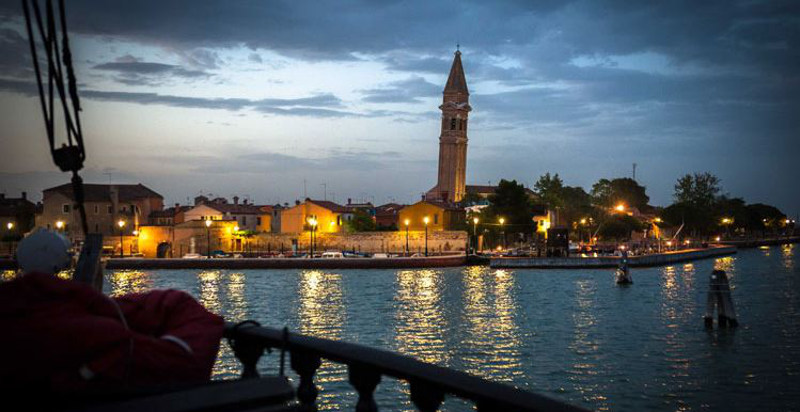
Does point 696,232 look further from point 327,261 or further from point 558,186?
point 327,261

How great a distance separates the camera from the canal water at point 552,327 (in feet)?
63.5

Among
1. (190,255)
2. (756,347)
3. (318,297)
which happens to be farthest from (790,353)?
(190,255)

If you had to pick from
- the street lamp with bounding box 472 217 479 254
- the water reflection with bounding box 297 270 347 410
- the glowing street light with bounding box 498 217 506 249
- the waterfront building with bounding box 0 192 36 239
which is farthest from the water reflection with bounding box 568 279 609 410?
the waterfront building with bounding box 0 192 36 239

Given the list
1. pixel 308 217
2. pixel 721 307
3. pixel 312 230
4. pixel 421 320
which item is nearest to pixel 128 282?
pixel 312 230

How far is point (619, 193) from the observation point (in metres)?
130

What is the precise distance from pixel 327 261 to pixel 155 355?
65.4 meters

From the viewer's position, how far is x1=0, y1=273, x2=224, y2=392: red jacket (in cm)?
223

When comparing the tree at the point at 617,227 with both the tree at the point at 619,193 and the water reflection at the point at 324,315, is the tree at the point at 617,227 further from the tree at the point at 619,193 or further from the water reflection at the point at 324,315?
the water reflection at the point at 324,315

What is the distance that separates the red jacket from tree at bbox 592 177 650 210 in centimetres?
12002

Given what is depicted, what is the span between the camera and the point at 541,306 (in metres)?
38.5

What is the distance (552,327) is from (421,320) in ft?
18.2

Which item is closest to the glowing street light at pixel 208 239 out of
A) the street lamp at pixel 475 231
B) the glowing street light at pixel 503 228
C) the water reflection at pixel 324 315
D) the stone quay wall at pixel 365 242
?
the stone quay wall at pixel 365 242

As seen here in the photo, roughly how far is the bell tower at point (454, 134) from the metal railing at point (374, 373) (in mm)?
→ 124860

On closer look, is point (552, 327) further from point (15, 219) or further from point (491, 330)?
point (15, 219)
